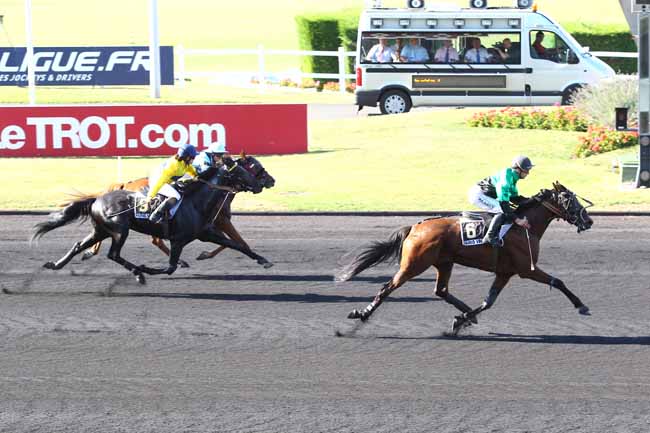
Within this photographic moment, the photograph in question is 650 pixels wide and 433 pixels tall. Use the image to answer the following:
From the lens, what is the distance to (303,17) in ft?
148

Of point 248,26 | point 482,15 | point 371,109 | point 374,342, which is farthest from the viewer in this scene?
point 248,26

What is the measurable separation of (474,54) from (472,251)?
19.8 metres

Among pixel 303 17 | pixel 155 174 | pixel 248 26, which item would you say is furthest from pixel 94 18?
pixel 155 174

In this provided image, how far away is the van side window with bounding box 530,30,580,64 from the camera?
30391 millimetres

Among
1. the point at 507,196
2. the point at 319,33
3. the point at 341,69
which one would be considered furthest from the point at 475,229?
the point at 319,33

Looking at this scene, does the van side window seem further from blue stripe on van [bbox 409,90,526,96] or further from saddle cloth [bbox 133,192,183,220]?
saddle cloth [bbox 133,192,183,220]

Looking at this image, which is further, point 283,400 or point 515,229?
point 515,229

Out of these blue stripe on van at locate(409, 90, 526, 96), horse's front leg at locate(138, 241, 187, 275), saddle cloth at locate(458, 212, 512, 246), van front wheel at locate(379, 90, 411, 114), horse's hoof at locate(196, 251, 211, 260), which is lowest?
horse's hoof at locate(196, 251, 211, 260)

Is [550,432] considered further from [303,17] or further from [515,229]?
[303,17]

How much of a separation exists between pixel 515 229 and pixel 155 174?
471 cm

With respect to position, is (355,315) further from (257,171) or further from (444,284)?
(257,171)

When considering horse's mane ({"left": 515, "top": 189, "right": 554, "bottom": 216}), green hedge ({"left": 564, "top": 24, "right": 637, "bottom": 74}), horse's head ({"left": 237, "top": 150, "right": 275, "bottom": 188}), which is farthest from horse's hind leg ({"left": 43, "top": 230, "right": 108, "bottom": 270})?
green hedge ({"left": 564, "top": 24, "right": 637, "bottom": 74})

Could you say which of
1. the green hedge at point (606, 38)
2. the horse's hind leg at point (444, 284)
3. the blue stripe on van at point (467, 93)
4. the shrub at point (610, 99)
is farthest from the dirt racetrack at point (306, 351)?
the green hedge at point (606, 38)

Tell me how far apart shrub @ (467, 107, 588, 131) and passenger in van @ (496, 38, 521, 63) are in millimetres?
2623
